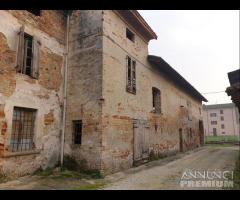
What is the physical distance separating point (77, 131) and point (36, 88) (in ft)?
7.56

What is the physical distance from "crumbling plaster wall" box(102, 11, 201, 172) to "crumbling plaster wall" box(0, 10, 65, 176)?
2040mm

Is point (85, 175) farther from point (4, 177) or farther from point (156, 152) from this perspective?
point (156, 152)

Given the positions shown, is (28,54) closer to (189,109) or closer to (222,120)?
(189,109)

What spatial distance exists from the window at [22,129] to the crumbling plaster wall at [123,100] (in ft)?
8.40

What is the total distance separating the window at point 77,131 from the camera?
28.5ft

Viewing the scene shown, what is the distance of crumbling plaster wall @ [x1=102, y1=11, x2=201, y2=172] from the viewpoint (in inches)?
330

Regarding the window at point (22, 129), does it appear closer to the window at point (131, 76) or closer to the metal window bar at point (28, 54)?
the metal window bar at point (28, 54)

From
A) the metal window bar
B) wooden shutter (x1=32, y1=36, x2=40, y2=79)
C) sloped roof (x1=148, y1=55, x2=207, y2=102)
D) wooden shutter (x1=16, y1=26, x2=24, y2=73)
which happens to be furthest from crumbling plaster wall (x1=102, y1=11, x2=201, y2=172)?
wooden shutter (x1=16, y1=26, x2=24, y2=73)

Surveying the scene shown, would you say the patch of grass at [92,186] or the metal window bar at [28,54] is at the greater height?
the metal window bar at [28,54]

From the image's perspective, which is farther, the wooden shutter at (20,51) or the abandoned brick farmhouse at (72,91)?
the wooden shutter at (20,51)

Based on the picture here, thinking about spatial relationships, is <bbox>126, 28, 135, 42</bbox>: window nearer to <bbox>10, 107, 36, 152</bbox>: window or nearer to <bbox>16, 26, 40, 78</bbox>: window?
<bbox>16, 26, 40, 78</bbox>: window

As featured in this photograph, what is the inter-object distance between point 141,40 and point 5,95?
762cm

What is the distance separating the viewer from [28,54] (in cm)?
799

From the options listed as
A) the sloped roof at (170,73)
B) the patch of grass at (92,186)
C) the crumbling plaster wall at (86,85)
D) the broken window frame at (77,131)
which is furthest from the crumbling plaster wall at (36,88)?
the sloped roof at (170,73)
